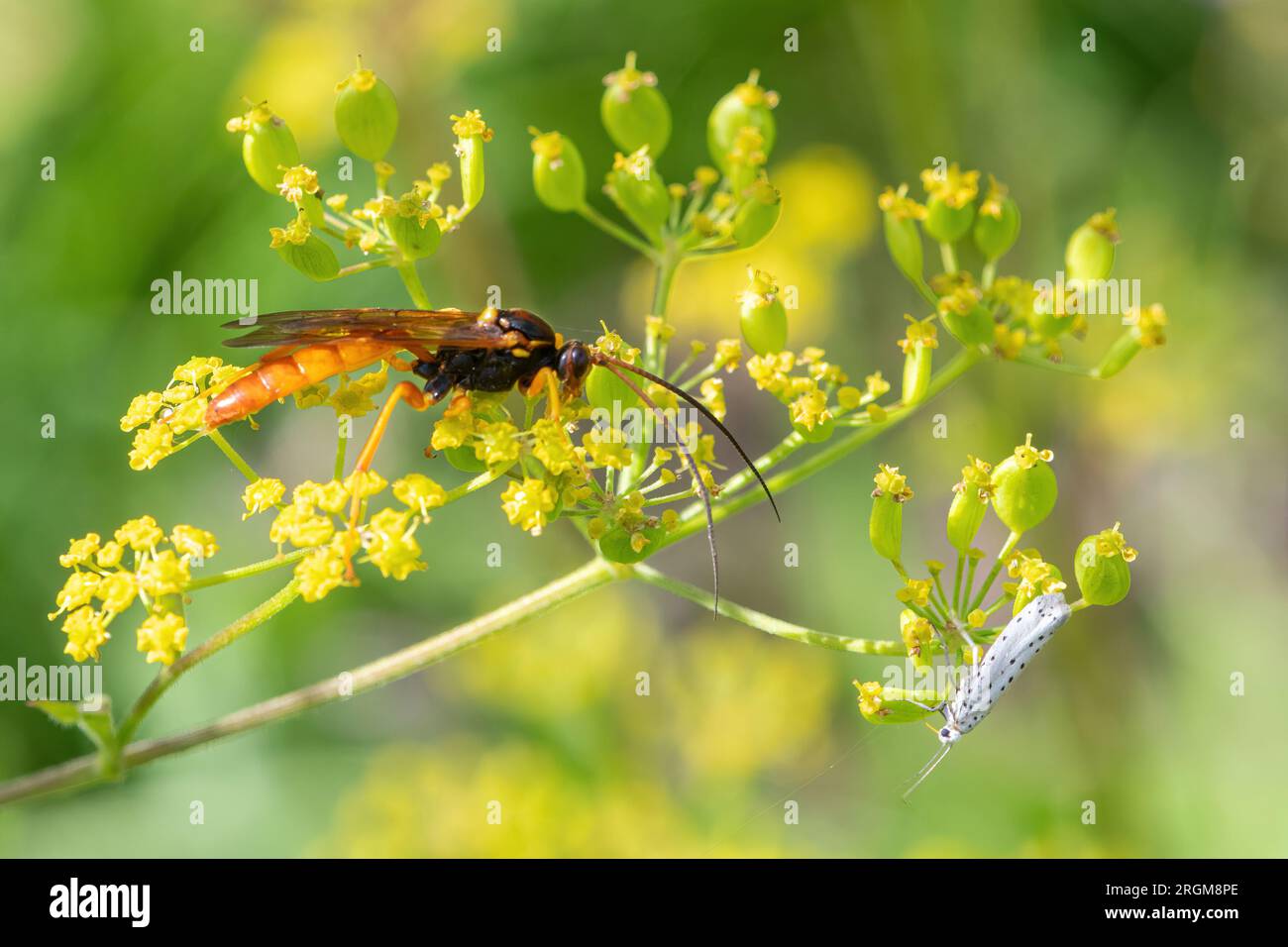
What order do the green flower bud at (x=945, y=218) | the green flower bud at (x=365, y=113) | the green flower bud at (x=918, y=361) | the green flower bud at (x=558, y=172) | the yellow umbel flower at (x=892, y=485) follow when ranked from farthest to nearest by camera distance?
1. the green flower bud at (x=558, y=172)
2. the green flower bud at (x=945, y=218)
3. the green flower bud at (x=365, y=113)
4. the green flower bud at (x=918, y=361)
5. the yellow umbel flower at (x=892, y=485)

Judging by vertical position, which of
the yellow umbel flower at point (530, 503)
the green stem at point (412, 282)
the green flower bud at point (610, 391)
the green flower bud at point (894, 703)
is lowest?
the green flower bud at point (894, 703)

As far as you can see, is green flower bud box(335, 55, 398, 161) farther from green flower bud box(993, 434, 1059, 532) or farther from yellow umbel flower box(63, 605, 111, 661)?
green flower bud box(993, 434, 1059, 532)

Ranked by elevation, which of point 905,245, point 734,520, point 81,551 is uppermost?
point 905,245

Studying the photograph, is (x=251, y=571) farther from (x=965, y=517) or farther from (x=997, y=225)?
(x=997, y=225)

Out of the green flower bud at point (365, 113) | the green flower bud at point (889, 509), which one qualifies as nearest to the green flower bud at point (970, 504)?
the green flower bud at point (889, 509)

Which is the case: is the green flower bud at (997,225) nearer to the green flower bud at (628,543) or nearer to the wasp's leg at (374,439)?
the green flower bud at (628,543)

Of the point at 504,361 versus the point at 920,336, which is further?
the point at 920,336

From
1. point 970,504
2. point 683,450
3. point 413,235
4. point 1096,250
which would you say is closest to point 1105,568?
point 970,504
